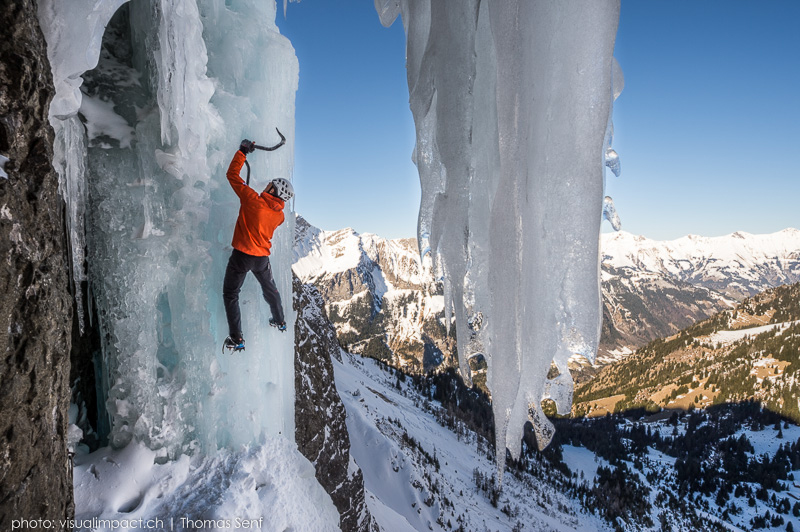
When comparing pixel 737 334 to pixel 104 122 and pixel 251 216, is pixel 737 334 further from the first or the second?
pixel 104 122

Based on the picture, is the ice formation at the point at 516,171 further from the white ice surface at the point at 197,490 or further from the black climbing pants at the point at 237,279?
the white ice surface at the point at 197,490

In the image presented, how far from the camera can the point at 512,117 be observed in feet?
11.6

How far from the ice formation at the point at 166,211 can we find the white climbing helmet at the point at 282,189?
0.45m

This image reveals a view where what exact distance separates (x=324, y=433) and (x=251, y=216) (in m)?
9.33

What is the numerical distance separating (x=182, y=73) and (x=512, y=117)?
322 cm

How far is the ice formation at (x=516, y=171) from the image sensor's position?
3.18 m

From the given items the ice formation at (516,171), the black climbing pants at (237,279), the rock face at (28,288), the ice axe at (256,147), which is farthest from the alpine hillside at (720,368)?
the rock face at (28,288)

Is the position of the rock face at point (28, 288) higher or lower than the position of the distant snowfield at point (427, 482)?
higher

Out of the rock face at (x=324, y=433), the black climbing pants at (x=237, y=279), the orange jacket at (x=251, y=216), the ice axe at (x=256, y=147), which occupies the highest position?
the ice axe at (x=256, y=147)

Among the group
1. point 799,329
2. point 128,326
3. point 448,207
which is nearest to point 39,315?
point 128,326

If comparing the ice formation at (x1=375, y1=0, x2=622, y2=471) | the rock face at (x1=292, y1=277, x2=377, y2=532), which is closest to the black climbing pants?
the ice formation at (x1=375, y1=0, x2=622, y2=471)

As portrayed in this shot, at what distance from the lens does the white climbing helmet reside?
439 centimetres

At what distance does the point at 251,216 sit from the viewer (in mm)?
4203

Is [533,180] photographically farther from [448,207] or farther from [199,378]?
[199,378]
